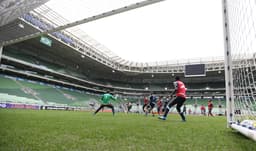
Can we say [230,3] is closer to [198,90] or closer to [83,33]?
[83,33]

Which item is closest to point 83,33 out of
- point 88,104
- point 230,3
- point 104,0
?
point 88,104

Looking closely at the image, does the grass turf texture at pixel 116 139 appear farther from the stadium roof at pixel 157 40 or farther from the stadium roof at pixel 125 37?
the stadium roof at pixel 157 40

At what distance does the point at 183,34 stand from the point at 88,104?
21535 millimetres

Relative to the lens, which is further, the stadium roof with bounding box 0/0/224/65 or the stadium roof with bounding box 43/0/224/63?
the stadium roof with bounding box 43/0/224/63

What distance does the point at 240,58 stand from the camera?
14.2 feet

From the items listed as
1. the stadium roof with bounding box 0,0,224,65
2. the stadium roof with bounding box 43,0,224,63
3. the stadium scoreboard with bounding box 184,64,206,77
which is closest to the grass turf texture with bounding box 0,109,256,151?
the stadium roof with bounding box 0,0,224,65

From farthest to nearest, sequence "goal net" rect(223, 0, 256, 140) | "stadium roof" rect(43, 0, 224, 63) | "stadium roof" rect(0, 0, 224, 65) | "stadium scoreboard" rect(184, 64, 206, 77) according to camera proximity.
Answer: "stadium scoreboard" rect(184, 64, 206, 77)
"stadium roof" rect(43, 0, 224, 63)
"stadium roof" rect(0, 0, 224, 65)
"goal net" rect(223, 0, 256, 140)

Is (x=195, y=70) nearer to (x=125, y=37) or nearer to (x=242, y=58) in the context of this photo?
(x=125, y=37)

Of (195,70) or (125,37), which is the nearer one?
(125,37)

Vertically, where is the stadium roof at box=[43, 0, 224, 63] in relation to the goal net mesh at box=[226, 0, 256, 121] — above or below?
above

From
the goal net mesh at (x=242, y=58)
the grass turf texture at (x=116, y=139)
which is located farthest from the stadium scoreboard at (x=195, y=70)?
the grass turf texture at (x=116, y=139)

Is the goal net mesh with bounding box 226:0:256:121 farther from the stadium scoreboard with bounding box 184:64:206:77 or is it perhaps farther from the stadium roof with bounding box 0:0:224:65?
the stadium scoreboard with bounding box 184:64:206:77

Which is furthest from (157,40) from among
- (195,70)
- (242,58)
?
(242,58)

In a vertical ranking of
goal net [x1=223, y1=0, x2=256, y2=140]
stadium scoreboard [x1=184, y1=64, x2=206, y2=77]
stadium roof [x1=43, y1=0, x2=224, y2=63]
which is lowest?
goal net [x1=223, y1=0, x2=256, y2=140]
